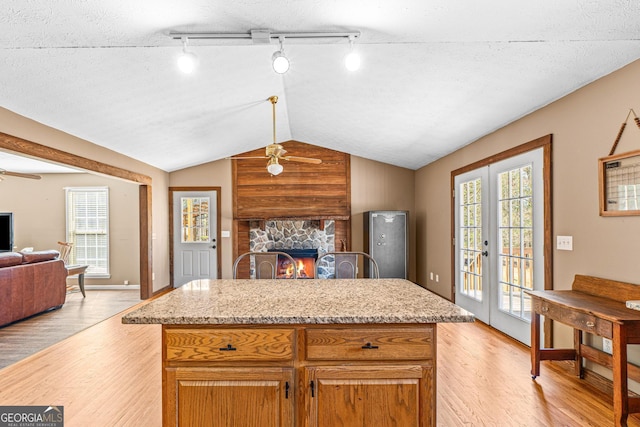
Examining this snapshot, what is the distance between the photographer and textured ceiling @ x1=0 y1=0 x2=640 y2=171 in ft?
Result: 6.67

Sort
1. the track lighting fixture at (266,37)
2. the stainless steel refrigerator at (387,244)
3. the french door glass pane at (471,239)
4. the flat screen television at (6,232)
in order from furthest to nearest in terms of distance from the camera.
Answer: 1. the flat screen television at (6,232)
2. the stainless steel refrigerator at (387,244)
3. the french door glass pane at (471,239)
4. the track lighting fixture at (266,37)

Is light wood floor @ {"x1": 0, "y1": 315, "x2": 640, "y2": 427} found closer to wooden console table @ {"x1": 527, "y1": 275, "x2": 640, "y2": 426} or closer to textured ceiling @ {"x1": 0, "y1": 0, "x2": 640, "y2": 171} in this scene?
wooden console table @ {"x1": 527, "y1": 275, "x2": 640, "y2": 426}

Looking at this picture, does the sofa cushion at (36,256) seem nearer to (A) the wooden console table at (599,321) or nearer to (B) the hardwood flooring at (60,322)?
(B) the hardwood flooring at (60,322)

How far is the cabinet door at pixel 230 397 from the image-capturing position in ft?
4.92

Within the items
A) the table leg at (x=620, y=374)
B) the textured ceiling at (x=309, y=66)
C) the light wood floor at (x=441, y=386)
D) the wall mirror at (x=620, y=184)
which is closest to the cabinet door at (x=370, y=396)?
the light wood floor at (x=441, y=386)

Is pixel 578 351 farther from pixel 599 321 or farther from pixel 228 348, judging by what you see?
pixel 228 348

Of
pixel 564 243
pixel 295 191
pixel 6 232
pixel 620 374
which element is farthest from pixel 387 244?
pixel 6 232

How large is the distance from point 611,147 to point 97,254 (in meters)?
7.68

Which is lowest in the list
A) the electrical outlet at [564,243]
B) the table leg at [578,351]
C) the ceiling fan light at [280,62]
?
the table leg at [578,351]

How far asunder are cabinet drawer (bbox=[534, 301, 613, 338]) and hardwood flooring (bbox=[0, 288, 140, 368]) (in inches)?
174

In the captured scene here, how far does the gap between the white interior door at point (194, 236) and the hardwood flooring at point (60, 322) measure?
3.09ft

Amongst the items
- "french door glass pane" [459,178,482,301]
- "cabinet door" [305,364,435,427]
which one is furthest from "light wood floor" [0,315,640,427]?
"french door glass pane" [459,178,482,301]

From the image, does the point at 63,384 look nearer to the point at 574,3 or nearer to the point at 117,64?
the point at 117,64

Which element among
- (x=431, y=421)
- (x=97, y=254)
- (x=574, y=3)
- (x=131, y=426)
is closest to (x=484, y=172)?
(x=574, y=3)
